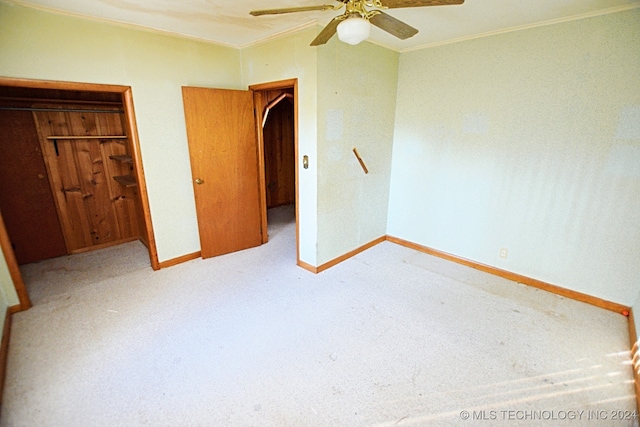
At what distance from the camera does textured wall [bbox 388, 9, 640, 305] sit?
2.26 meters

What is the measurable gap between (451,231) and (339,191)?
1.44m

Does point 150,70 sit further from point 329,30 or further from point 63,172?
point 329,30

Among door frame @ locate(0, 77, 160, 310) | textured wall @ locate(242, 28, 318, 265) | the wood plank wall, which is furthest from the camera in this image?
the wood plank wall

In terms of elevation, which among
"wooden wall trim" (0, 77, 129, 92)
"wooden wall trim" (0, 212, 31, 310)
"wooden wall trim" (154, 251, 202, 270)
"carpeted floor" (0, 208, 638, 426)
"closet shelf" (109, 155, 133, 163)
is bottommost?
"carpeted floor" (0, 208, 638, 426)

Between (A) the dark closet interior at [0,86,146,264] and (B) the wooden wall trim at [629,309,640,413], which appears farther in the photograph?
(A) the dark closet interior at [0,86,146,264]

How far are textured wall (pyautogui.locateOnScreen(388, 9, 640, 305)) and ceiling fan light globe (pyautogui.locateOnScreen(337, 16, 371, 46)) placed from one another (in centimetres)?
193

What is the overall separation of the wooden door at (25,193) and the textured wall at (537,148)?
4092 millimetres

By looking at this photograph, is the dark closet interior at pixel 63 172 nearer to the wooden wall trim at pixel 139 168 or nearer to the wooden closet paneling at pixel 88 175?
the wooden closet paneling at pixel 88 175

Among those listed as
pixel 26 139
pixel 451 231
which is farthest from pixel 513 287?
pixel 26 139

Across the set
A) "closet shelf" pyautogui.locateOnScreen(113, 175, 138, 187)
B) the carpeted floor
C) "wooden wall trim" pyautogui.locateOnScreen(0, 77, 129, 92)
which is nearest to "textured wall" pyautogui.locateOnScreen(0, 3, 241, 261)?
"wooden wall trim" pyautogui.locateOnScreen(0, 77, 129, 92)

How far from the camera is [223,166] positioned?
3.22 m

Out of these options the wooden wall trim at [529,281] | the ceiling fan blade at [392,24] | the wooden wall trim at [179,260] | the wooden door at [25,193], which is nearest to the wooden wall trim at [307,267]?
the wooden wall trim at [179,260]

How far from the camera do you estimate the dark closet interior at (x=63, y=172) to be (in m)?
2.89

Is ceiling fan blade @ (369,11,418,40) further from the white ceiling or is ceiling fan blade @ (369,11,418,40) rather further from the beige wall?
the beige wall
